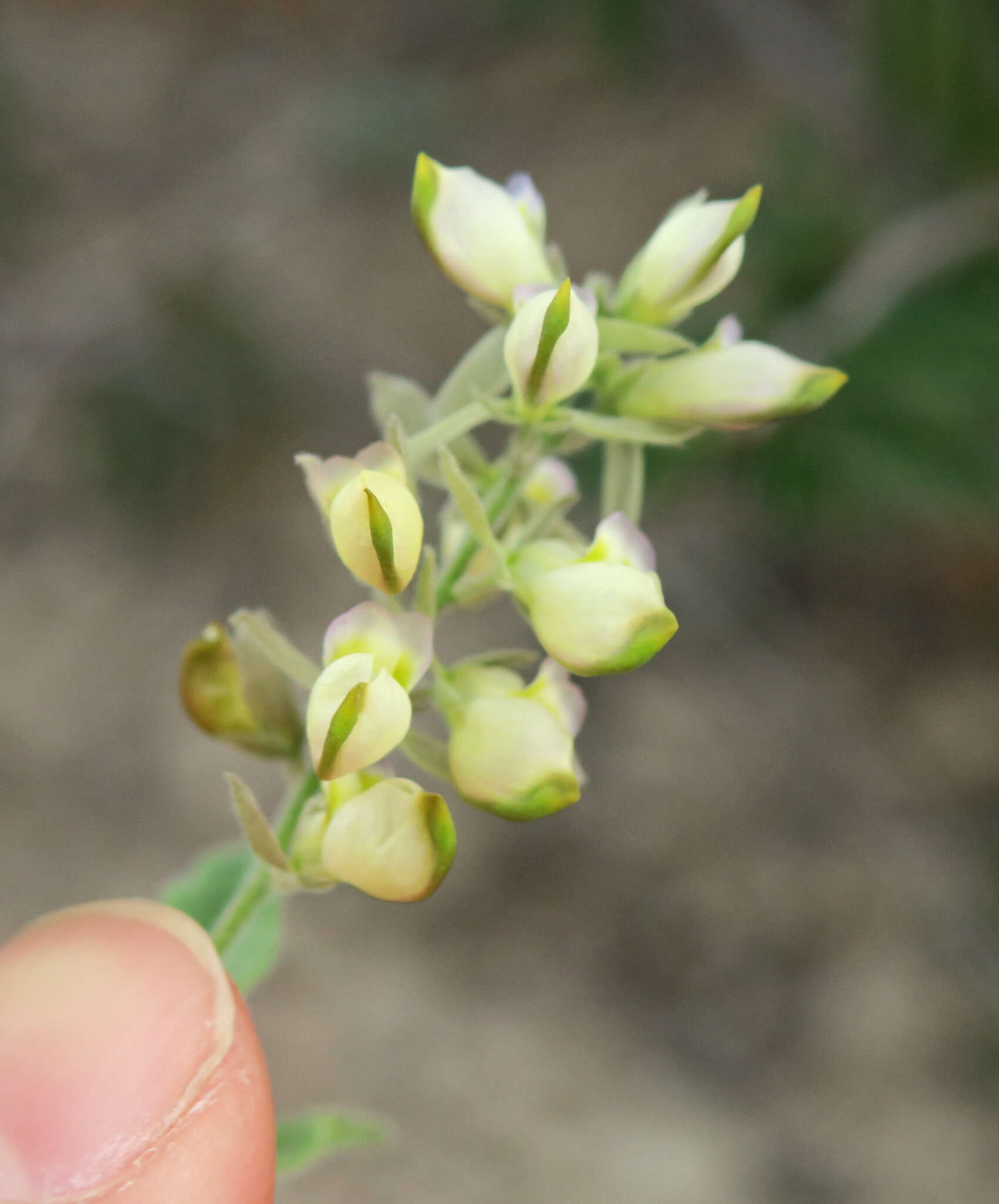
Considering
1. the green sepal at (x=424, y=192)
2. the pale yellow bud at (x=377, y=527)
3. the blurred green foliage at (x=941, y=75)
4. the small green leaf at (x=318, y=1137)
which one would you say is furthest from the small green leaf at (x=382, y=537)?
the blurred green foliage at (x=941, y=75)

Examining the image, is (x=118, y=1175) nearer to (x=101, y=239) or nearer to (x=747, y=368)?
(x=747, y=368)

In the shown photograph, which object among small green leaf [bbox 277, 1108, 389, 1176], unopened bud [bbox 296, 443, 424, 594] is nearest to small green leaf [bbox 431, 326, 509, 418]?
unopened bud [bbox 296, 443, 424, 594]

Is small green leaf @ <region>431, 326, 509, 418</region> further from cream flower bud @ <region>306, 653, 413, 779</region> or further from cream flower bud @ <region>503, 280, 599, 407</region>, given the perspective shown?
cream flower bud @ <region>306, 653, 413, 779</region>

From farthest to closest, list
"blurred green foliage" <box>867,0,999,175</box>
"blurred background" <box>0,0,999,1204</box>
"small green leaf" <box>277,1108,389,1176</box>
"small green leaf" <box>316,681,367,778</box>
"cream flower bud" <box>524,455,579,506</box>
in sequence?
"blurred background" <box>0,0,999,1204</box>
"blurred green foliage" <box>867,0,999,175</box>
"small green leaf" <box>277,1108,389,1176</box>
"cream flower bud" <box>524,455,579,506</box>
"small green leaf" <box>316,681,367,778</box>

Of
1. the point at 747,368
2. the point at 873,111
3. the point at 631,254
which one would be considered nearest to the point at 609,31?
the point at 873,111

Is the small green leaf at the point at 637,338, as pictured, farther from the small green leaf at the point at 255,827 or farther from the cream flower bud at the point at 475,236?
the small green leaf at the point at 255,827

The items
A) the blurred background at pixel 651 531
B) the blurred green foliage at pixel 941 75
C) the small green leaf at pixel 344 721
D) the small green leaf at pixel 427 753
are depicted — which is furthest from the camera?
the blurred background at pixel 651 531
